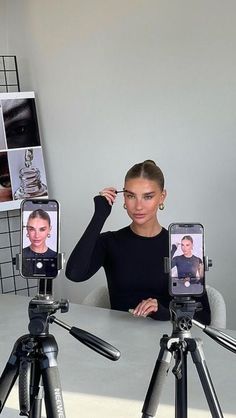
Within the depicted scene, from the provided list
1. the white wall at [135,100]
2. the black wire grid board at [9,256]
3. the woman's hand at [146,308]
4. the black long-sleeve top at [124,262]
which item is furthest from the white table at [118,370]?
the black wire grid board at [9,256]

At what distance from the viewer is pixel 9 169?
3.29 meters

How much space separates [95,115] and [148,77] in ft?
1.28

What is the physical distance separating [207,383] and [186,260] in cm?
18

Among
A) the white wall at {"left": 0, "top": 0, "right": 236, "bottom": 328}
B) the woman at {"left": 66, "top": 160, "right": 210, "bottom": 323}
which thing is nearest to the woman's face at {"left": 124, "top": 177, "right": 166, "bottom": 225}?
the woman at {"left": 66, "top": 160, "right": 210, "bottom": 323}

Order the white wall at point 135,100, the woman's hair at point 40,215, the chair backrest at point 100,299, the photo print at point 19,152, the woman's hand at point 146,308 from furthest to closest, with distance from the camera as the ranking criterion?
1. the photo print at point 19,152
2. the white wall at point 135,100
3. the chair backrest at point 100,299
4. the woman's hand at point 146,308
5. the woman's hair at point 40,215

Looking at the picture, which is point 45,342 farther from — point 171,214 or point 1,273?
point 1,273

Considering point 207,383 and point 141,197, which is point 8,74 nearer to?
point 141,197

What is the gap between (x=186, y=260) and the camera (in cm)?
95

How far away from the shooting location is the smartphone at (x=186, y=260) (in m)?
0.94

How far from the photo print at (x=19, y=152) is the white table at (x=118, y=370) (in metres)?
1.50

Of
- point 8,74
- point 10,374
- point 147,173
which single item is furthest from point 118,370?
Result: point 8,74

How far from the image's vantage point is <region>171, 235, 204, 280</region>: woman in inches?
37.3

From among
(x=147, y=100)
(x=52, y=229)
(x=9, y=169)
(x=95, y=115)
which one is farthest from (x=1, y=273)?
(x=52, y=229)

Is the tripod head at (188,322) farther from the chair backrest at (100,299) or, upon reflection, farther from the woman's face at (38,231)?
the chair backrest at (100,299)
